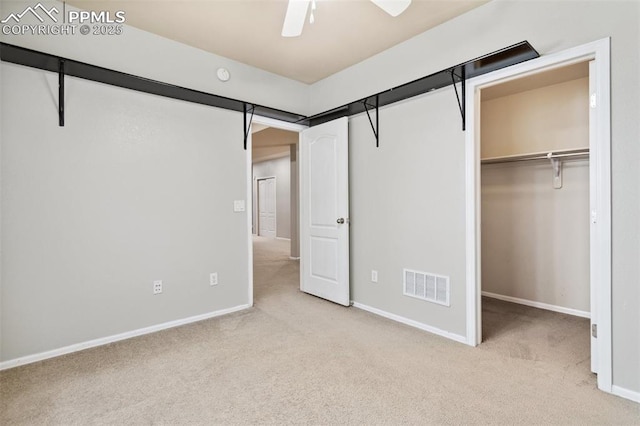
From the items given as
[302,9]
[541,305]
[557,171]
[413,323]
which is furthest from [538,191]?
[302,9]

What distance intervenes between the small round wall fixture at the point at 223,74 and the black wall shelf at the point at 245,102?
0.81 ft

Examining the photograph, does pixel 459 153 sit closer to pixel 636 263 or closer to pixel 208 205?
pixel 636 263

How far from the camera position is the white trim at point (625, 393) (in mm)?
1824

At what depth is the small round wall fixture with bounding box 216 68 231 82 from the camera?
3.25 metres

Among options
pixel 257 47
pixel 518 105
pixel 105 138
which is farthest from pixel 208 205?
pixel 518 105

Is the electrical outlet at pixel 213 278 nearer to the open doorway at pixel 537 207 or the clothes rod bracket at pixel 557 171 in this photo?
the open doorway at pixel 537 207

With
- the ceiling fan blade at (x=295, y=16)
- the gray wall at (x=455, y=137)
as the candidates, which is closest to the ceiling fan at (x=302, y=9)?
the ceiling fan blade at (x=295, y=16)

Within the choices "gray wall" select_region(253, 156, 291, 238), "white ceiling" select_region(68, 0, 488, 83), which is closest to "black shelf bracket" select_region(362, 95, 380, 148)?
"white ceiling" select_region(68, 0, 488, 83)

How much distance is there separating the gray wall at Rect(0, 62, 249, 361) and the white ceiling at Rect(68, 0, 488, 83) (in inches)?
23.7

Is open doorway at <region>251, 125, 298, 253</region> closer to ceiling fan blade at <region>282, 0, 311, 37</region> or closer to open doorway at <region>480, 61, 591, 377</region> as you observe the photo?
open doorway at <region>480, 61, 591, 377</region>

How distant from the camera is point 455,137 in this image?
104 inches

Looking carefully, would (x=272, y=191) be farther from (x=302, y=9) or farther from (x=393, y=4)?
(x=393, y=4)

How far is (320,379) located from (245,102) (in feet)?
8.92

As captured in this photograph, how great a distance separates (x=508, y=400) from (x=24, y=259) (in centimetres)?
330
